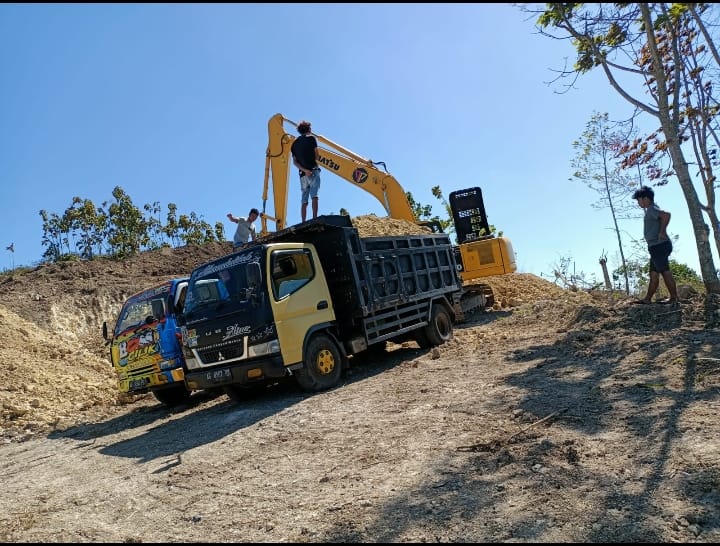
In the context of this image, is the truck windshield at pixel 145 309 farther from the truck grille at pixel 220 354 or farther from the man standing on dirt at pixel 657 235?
the man standing on dirt at pixel 657 235

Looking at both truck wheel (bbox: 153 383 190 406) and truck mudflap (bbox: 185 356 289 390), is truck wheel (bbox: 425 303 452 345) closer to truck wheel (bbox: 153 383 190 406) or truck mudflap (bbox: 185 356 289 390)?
truck mudflap (bbox: 185 356 289 390)

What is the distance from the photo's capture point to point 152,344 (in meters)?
9.41

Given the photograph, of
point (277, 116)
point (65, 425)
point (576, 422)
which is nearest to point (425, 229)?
point (277, 116)

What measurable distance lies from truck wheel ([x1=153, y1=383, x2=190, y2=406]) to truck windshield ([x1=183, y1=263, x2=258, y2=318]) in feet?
7.09

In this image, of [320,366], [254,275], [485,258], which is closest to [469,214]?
[485,258]

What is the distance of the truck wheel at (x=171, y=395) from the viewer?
1001 cm

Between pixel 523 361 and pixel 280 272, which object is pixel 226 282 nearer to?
pixel 280 272

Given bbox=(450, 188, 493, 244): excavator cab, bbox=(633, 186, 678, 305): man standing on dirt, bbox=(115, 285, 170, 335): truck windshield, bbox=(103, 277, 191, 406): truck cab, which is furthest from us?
bbox=(450, 188, 493, 244): excavator cab

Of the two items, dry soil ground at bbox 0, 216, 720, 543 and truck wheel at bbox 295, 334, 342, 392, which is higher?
truck wheel at bbox 295, 334, 342, 392

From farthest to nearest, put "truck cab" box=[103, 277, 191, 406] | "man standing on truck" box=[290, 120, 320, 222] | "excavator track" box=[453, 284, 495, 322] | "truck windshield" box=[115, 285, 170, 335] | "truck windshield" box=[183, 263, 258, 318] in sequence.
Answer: "excavator track" box=[453, 284, 495, 322], "man standing on truck" box=[290, 120, 320, 222], "truck windshield" box=[115, 285, 170, 335], "truck cab" box=[103, 277, 191, 406], "truck windshield" box=[183, 263, 258, 318]

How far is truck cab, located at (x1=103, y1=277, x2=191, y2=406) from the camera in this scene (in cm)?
933

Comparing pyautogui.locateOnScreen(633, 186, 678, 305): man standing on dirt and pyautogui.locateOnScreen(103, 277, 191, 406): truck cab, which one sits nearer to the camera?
pyautogui.locateOnScreen(633, 186, 678, 305): man standing on dirt

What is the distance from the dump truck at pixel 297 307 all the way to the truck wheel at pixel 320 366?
0.02m

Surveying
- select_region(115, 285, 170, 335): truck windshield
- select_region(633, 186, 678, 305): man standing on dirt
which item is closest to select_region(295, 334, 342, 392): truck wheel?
select_region(115, 285, 170, 335): truck windshield
